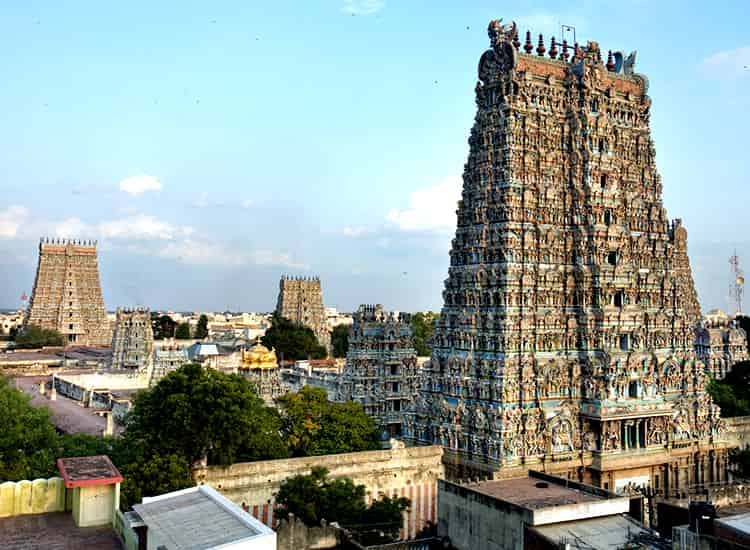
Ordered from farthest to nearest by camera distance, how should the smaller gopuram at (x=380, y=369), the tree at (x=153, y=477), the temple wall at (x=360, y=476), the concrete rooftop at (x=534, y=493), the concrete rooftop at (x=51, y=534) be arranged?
the smaller gopuram at (x=380, y=369)
the temple wall at (x=360, y=476)
the tree at (x=153, y=477)
the concrete rooftop at (x=534, y=493)
the concrete rooftop at (x=51, y=534)

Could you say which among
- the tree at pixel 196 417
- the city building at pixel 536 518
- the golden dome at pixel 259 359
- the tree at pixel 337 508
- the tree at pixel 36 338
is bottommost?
the tree at pixel 337 508

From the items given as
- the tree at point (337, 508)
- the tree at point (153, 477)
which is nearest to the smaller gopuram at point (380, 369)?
the tree at point (337, 508)

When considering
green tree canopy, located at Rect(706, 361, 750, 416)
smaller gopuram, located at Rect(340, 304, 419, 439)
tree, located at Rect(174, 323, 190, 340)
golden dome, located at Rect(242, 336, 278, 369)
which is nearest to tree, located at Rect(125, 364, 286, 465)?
smaller gopuram, located at Rect(340, 304, 419, 439)

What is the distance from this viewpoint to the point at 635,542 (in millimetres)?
23859

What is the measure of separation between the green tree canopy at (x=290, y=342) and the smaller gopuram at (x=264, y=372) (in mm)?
27817

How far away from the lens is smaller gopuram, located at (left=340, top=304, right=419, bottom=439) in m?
51.9

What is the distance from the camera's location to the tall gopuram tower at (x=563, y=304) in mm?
38094

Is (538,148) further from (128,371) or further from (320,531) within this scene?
(128,371)

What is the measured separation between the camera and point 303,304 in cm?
12862

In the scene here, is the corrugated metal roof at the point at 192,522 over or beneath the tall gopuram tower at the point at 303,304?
beneath

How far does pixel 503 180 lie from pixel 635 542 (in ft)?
69.1

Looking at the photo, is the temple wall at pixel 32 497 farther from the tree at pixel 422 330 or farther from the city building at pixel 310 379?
the tree at pixel 422 330

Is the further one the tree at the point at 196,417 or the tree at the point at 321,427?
the tree at the point at 321,427

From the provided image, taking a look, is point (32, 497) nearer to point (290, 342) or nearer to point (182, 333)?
point (290, 342)
